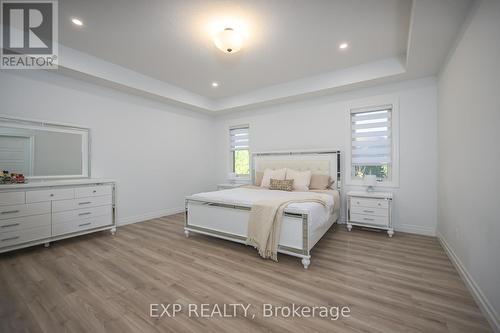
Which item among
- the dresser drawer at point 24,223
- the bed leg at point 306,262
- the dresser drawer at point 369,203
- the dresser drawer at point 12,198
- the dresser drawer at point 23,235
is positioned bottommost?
the bed leg at point 306,262

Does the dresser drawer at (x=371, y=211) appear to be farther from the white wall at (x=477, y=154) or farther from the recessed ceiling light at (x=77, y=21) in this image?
the recessed ceiling light at (x=77, y=21)

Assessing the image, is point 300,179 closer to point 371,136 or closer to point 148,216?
point 371,136

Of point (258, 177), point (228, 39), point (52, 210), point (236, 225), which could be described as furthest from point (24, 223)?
point (258, 177)

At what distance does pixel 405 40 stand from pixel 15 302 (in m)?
5.15

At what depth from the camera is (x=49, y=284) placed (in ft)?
6.66

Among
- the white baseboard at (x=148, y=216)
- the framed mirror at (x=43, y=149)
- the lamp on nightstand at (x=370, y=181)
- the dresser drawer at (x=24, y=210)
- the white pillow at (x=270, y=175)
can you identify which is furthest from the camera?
the white pillow at (x=270, y=175)

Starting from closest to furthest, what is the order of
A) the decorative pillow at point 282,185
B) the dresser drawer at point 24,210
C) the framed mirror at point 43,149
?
the dresser drawer at point 24,210 → the framed mirror at point 43,149 → the decorative pillow at point 282,185

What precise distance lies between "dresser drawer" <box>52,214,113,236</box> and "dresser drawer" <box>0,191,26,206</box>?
515mm

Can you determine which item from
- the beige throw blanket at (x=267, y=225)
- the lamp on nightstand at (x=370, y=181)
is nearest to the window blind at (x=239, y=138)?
the lamp on nightstand at (x=370, y=181)

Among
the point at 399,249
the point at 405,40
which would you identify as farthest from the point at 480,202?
the point at 405,40

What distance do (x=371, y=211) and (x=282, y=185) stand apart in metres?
1.54

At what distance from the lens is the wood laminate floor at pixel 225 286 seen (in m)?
1.52

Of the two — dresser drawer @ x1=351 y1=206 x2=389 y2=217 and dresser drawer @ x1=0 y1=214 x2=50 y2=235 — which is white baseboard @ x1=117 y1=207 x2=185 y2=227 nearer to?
dresser drawer @ x1=0 y1=214 x2=50 y2=235

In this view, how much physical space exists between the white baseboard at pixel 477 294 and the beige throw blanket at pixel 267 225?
1.56 m
